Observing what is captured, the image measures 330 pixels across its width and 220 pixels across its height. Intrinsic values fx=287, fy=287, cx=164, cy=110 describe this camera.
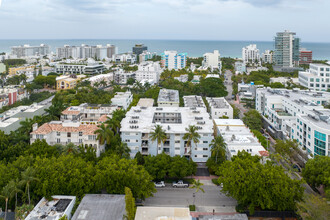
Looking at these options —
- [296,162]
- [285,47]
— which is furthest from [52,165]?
[285,47]

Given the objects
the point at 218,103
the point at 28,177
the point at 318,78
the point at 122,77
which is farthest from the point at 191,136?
the point at 122,77

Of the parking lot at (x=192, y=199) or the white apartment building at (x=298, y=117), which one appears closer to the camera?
the parking lot at (x=192, y=199)

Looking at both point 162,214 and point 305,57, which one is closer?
point 162,214

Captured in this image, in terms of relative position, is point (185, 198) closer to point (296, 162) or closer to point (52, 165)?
point (52, 165)

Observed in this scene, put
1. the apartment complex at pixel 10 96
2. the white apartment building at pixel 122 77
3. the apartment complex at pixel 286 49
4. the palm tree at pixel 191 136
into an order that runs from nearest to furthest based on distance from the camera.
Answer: the palm tree at pixel 191 136 → the apartment complex at pixel 10 96 → the white apartment building at pixel 122 77 → the apartment complex at pixel 286 49

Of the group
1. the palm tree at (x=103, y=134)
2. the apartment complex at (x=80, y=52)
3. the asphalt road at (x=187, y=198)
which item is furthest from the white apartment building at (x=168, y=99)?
the apartment complex at (x=80, y=52)

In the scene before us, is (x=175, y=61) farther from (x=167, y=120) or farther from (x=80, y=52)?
(x=167, y=120)

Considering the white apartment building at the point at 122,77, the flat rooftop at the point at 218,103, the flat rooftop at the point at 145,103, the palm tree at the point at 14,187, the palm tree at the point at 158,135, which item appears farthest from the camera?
the white apartment building at the point at 122,77

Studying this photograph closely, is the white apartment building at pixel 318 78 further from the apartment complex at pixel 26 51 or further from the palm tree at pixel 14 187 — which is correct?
the apartment complex at pixel 26 51
